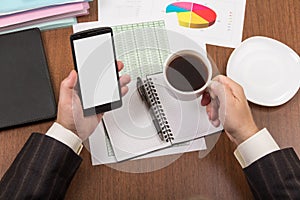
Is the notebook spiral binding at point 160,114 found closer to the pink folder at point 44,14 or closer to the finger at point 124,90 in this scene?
the finger at point 124,90

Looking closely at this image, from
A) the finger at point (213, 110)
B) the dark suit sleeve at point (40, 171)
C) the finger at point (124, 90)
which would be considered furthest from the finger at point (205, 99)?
the dark suit sleeve at point (40, 171)

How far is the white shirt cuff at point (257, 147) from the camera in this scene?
74 cm

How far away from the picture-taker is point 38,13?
86cm

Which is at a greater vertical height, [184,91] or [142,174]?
[184,91]

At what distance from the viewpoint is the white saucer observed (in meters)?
0.83

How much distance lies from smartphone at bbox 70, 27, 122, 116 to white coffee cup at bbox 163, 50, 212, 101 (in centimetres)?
9

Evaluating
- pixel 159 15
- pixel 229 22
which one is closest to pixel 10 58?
pixel 159 15

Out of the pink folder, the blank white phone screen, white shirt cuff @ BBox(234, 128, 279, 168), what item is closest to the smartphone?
the blank white phone screen

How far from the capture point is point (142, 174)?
798 millimetres

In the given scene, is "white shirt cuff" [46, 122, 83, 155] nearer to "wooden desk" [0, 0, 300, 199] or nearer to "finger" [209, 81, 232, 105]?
"wooden desk" [0, 0, 300, 199]

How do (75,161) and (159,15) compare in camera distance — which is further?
(159,15)

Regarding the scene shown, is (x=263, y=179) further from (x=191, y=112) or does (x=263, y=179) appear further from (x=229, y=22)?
(x=229, y=22)

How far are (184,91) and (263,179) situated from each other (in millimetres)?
193

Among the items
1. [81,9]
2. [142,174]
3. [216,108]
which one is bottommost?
[142,174]
